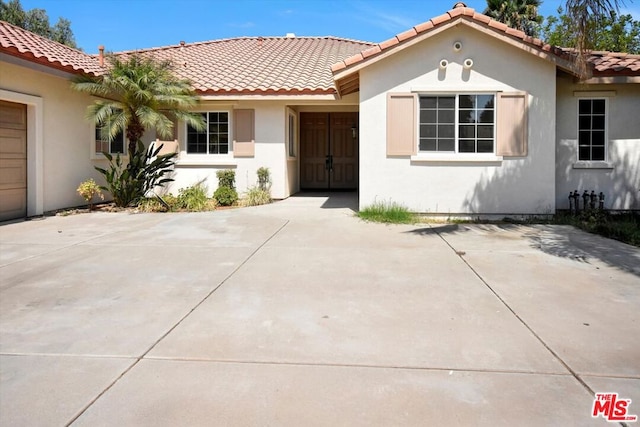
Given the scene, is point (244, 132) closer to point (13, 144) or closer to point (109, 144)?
point (109, 144)

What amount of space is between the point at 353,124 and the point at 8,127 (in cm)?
1110

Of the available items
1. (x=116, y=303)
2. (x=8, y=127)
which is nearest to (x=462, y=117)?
(x=116, y=303)

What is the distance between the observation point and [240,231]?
31.7ft

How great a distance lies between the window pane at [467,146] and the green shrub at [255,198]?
219 inches

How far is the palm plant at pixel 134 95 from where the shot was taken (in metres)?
12.0

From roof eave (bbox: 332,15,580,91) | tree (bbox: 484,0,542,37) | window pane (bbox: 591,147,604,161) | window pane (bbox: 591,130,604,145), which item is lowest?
window pane (bbox: 591,147,604,161)

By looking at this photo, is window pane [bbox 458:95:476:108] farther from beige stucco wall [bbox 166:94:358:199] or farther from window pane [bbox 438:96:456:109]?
beige stucco wall [bbox 166:94:358:199]

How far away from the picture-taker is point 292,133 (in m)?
16.4

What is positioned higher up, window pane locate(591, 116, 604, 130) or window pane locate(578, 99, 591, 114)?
window pane locate(578, 99, 591, 114)

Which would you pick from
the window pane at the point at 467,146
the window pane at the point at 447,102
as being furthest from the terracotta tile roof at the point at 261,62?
the window pane at the point at 467,146

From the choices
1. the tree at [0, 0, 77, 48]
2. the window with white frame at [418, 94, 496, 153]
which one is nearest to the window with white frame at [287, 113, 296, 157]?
the window with white frame at [418, 94, 496, 153]

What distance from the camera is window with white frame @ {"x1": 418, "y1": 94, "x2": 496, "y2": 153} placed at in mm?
11305

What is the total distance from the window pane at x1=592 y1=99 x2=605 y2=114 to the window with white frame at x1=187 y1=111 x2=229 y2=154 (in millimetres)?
9491

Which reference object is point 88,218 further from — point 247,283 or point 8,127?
point 247,283
